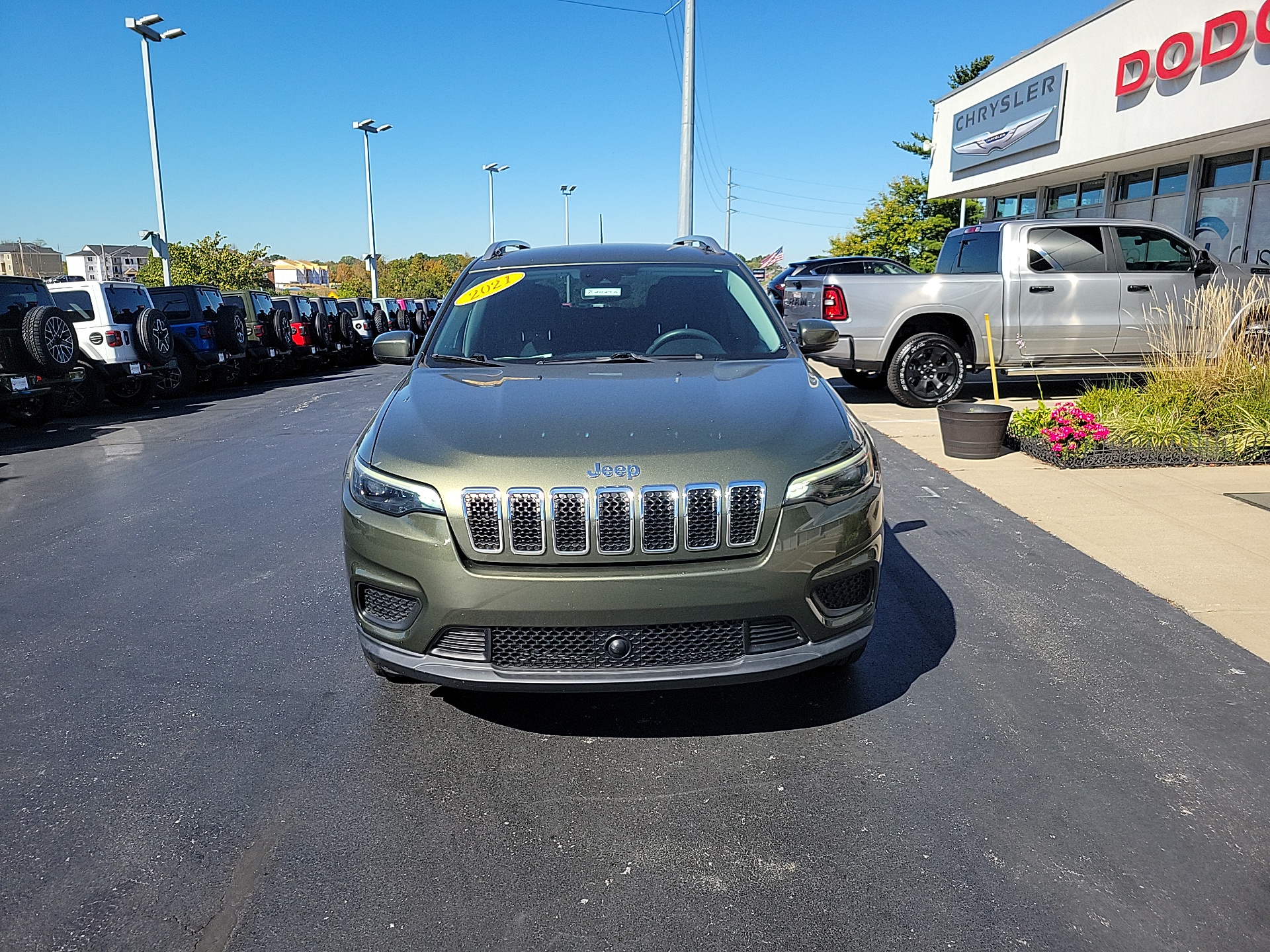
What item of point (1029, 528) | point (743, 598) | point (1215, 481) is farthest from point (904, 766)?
point (1215, 481)

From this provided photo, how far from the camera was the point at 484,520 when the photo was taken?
2.81m

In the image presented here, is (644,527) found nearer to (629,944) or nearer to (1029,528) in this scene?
(629,944)

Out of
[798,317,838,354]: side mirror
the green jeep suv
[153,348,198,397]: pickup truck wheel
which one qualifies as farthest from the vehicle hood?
[153,348,198,397]: pickup truck wheel

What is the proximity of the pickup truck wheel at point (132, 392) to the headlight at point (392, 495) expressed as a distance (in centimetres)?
1286

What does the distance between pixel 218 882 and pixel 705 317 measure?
297cm

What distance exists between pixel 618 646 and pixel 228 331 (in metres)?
15.8

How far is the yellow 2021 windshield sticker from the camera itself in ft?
14.9

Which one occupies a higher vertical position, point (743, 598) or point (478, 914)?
point (743, 598)

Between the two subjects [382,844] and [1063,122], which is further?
[1063,122]

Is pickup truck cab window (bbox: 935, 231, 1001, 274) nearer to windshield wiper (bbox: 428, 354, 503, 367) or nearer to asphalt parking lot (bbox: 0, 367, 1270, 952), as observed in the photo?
asphalt parking lot (bbox: 0, 367, 1270, 952)

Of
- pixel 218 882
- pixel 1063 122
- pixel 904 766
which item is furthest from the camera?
pixel 1063 122

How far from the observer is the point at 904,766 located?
3.06m

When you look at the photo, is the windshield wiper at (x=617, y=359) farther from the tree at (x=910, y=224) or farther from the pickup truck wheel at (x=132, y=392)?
the tree at (x=910, y=224)

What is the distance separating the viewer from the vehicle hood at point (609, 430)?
2842mm
